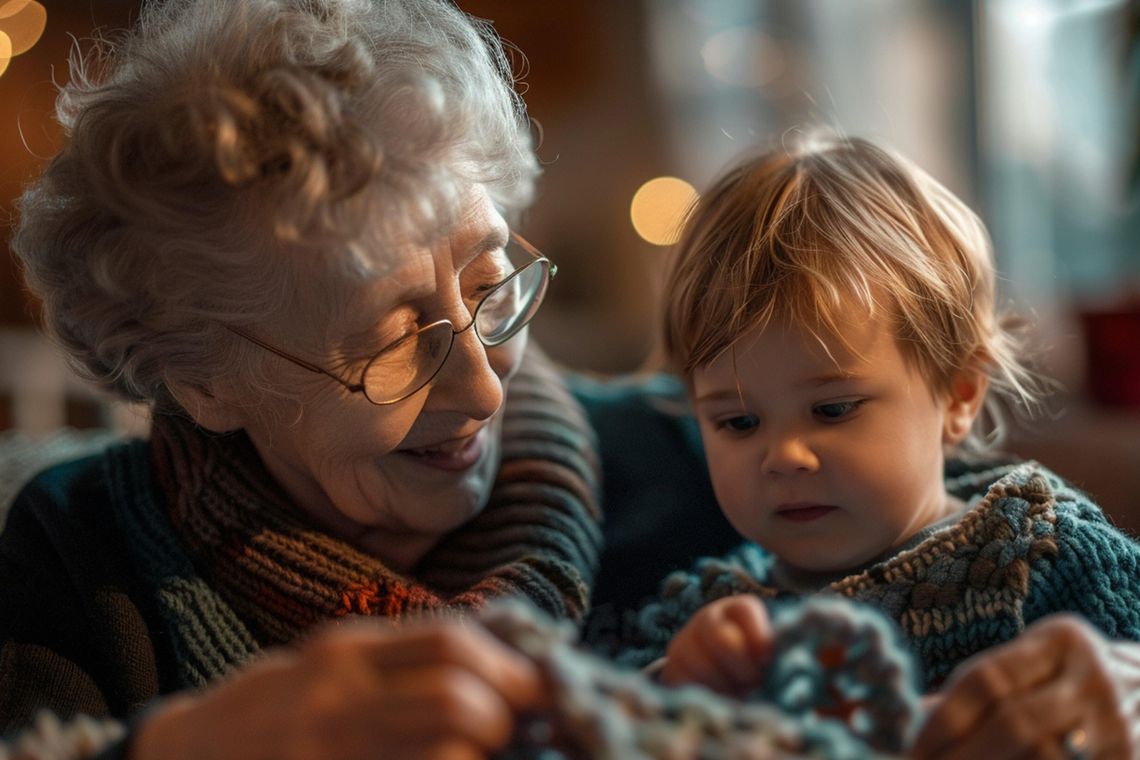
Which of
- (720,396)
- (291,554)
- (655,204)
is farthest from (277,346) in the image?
(655,204)

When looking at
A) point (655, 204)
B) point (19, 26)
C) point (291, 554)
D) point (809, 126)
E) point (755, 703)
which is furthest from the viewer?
point (655, 204)

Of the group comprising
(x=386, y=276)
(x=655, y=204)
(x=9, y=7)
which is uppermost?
(x=9, y=7)

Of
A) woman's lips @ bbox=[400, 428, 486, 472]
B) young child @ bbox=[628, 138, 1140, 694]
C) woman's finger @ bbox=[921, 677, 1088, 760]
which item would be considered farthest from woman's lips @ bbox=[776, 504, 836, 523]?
woman's finger @ bbox=[921, 677, 1088, 760]

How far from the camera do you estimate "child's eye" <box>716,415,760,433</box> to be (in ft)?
3.92

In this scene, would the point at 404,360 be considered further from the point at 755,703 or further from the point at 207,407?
the point at 755,703

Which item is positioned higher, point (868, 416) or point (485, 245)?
point (485, 245)

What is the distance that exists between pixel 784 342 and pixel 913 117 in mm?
3027

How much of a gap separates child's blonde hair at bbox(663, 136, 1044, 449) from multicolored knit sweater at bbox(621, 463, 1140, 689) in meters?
0.19

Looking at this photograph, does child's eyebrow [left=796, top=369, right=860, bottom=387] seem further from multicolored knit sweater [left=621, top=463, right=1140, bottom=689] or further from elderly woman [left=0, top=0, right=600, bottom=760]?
elderly woman [left=0, top=0, right=600, bottom=760]

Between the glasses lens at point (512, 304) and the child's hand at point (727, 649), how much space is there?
0.57 meters

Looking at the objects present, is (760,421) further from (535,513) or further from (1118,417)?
(1118,417)

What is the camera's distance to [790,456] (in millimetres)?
1127

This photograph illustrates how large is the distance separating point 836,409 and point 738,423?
12 cm

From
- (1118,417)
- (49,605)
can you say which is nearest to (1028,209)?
(1118,417)
